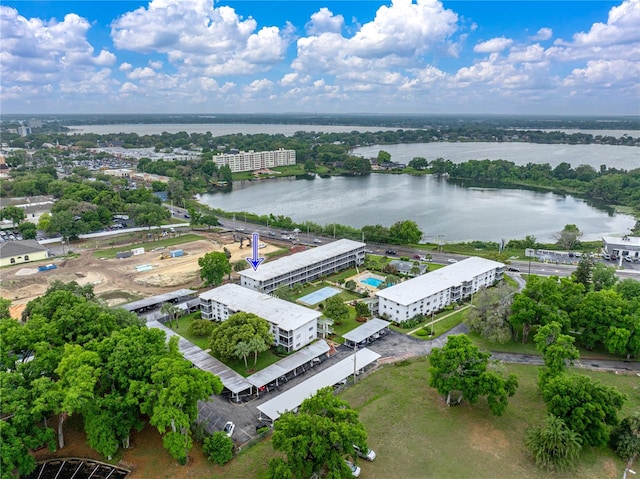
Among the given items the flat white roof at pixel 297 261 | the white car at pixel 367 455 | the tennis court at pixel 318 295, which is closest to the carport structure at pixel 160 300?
the flat white roof at pixel 297 261

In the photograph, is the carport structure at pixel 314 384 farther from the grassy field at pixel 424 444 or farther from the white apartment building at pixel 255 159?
the white apartment building at pixel 255 159

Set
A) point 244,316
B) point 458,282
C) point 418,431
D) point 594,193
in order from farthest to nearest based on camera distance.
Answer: point 594,193, point 458,282, point 244,316, point 418,431

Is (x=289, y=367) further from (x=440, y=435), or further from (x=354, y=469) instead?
(x=440, y=435)

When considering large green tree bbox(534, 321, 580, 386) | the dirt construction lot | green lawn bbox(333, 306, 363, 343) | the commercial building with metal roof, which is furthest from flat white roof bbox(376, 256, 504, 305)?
the commercial building with metal roof

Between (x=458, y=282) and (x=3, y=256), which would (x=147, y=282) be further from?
(x=458, y=282)

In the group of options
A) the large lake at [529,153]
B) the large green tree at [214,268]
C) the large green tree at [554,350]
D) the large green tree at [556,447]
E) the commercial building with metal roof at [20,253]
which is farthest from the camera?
the large lake at [529,153]

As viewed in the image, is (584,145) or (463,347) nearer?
(463,347)

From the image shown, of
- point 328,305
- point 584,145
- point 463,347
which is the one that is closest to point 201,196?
point 328,305
